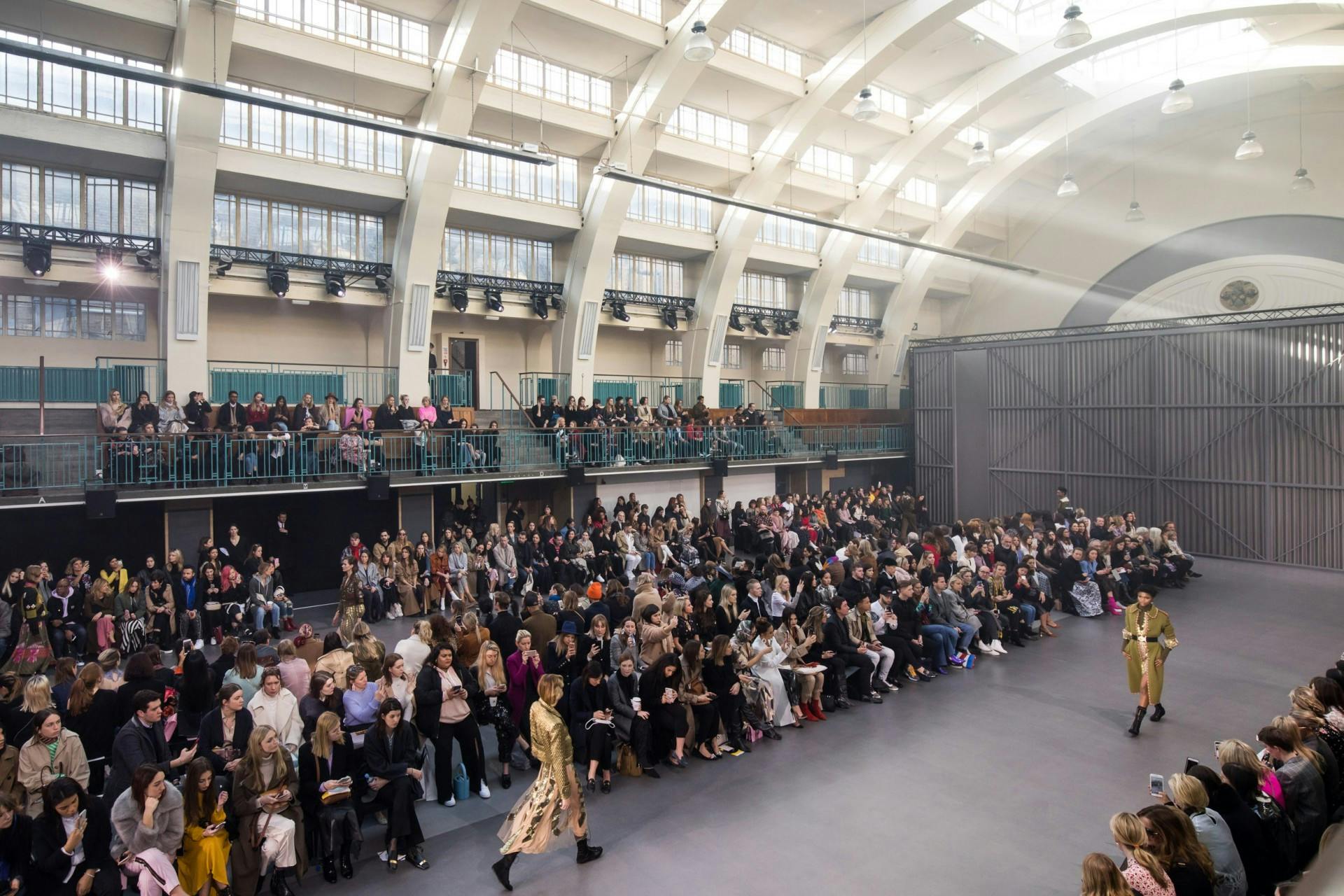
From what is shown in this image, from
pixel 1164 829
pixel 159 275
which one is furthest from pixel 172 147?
pixel 1164 829

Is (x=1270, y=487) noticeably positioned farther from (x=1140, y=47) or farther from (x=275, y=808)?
(x=275, y=808)

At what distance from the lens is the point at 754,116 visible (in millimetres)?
23109

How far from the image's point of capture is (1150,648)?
8.34 meters

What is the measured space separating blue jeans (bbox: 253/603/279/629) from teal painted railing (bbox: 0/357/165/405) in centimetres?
560

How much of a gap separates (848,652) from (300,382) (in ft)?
43.5

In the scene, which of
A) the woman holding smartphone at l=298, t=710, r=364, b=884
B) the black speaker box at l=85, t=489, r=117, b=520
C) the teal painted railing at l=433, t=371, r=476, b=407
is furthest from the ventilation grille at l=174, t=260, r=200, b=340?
the woman holding smartphone at l=298, t=710, r=364, b=884

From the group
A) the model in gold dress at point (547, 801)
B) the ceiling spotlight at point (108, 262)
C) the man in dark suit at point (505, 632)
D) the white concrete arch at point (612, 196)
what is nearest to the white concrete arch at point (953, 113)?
the white concrete arch at point (612, 196)

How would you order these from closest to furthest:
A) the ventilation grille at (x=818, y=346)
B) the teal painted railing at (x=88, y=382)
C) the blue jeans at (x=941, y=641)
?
the blue jeans at (x=941, y=641) < the teal painted railing at (x=88, y=382) < the ventilation grille at (x=818, y=346)

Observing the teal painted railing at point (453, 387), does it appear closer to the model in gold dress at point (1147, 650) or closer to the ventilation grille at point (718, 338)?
the ventilation grille at point (718, 338)

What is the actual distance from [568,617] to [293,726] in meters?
3.28

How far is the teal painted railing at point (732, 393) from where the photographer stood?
25812mm

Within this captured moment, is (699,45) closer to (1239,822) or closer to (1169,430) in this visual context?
(1239,822)

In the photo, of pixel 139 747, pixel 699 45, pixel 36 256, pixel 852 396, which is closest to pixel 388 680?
pixel 139 747

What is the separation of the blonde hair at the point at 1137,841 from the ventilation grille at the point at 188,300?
1610cm
